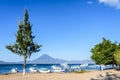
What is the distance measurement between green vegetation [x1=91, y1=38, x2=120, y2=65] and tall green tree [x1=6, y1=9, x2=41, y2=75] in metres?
22.6

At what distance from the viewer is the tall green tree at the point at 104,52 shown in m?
72.2

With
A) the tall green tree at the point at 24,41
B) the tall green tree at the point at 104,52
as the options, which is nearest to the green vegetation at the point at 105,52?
the tall green tree at the point at 104,52

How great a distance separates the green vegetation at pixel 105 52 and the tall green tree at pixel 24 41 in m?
22.6

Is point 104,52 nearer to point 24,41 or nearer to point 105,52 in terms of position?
point 105,52

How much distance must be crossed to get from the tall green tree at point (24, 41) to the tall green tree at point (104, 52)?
74.1ft

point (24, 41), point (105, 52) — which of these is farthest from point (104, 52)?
point (24, 41)

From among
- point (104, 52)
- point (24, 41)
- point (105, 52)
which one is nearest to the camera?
point (24, 41)

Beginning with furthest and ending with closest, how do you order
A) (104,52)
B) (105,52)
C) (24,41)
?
1. (104,52)
2. (105,52)
3. (24,41)

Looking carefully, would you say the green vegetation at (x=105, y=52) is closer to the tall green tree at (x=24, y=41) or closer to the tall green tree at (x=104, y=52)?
the tall green tree at (x=104, y=52)

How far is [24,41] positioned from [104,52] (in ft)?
84.9

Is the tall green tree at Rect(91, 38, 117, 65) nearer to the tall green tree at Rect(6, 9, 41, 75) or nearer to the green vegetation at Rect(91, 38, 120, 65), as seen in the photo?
the green vegetation at Rect(91, 38, 120, 65)

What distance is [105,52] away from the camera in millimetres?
72125

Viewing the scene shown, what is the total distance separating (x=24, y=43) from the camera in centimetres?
5528

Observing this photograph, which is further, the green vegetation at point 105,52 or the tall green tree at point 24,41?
the green vegetation at point 105,52
